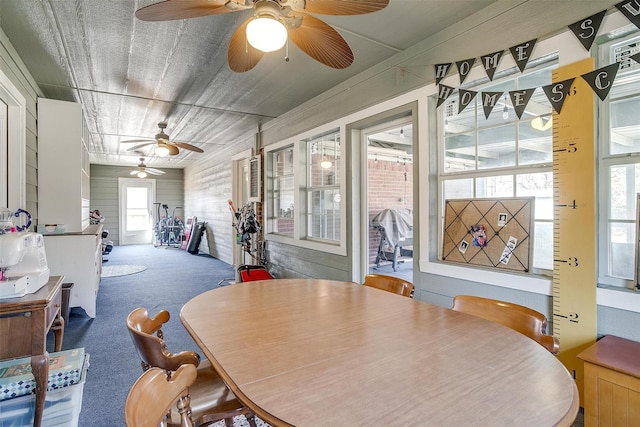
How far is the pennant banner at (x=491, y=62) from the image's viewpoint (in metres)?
2.16

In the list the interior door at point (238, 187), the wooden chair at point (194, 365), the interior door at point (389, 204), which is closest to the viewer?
the wooden chair at point (194, 365)

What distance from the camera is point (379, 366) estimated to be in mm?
1026

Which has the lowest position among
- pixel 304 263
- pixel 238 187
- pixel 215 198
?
pixel 304 263

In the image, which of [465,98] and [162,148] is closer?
[465,98]

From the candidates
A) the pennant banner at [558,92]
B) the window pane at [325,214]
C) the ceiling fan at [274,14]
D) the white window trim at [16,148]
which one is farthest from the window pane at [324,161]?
the white window trim at [16,148]

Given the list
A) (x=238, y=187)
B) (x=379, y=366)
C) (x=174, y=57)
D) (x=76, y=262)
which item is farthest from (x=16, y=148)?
(x=238, y=187)

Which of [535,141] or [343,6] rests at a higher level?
[343,6]

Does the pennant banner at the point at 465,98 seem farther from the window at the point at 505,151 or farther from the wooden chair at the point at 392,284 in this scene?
the wooden chair at the point at 392,284

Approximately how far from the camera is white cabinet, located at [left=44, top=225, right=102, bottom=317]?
3639 mm

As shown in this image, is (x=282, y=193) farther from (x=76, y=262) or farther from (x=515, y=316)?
(x=515, y=316)

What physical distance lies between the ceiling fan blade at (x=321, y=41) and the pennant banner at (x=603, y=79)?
132 centimetres

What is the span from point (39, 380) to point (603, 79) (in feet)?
10.7

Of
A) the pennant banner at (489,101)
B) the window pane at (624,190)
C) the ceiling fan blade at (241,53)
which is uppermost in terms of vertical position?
the ceiling fan blade at (241,53)

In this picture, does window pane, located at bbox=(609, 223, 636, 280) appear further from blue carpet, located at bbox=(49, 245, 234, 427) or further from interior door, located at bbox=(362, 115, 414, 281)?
interior door, located at bbox=(362, 115, 414, 281)
